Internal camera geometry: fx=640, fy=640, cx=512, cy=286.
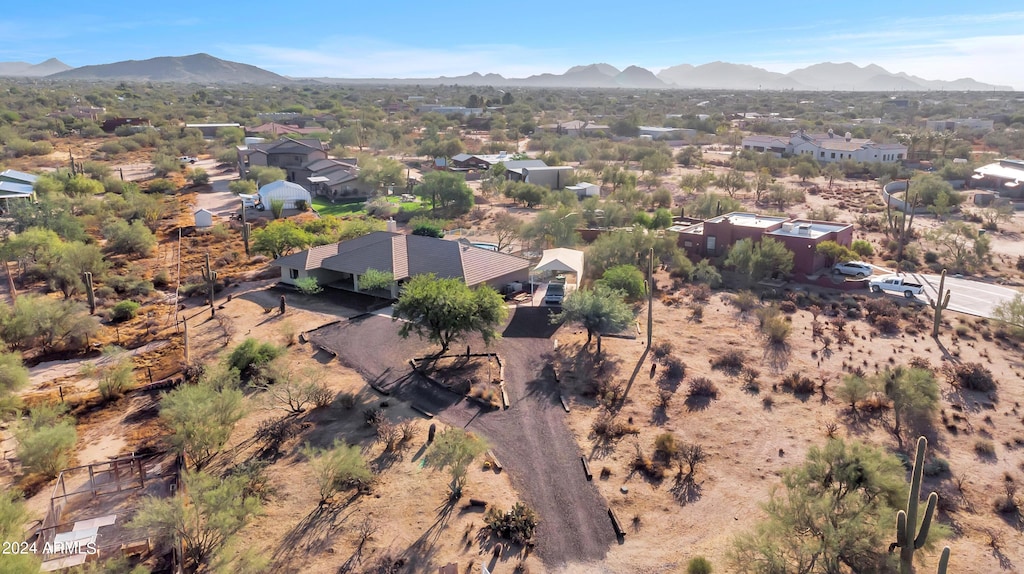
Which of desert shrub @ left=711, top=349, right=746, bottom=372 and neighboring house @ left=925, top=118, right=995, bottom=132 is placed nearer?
desert shrub @ left=711, top=349, right=746, bottom=372

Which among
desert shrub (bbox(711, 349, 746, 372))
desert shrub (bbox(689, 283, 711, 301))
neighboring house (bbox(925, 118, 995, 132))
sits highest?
neighboring house (bbox(925, 118, 995, 132))

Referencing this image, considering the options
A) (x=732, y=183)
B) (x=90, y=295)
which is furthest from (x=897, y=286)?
(x=90, y=295)

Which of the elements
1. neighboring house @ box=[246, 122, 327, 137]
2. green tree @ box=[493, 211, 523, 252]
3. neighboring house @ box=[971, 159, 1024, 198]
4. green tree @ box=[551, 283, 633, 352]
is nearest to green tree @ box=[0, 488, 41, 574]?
green tree @ box=[551, 283, 633, 352]

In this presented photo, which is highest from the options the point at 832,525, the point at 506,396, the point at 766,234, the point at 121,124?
the point at 121,124

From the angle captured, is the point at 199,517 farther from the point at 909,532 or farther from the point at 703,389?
the point at 703,389

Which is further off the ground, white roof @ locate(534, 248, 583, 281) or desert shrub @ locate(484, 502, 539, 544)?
white roof @ locate(534, 248, 583, 281)

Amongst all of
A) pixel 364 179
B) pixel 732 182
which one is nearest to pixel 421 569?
pixel 364 179

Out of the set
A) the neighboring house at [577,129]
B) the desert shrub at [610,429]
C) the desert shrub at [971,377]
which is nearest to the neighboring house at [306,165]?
the neighboring house at [577,129]

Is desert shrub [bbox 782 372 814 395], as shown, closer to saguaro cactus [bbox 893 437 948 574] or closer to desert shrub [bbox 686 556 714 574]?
saguaro cactus [bbox 893 437 948 574]
